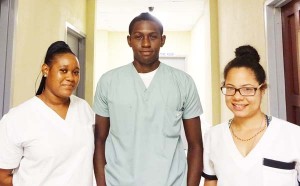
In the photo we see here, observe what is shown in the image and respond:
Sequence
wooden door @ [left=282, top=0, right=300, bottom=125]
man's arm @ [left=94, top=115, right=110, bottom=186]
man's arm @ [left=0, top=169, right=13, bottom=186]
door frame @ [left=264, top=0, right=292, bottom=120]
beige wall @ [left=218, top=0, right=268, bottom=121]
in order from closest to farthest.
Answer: man's arm @ [left=0, top=169, right=13, bottom=186] < man's arm @ [left=94, top=115, right=110, bottom=186] < wooden door @ [left=282, top=0, right=300, bottom=125] < door frame @ [left=264, top=0, right=292, bottom=120] < beige wall @ [left=218, top=0, right=268, bottom=121]

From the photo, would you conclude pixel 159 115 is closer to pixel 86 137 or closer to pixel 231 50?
pixel 86 137

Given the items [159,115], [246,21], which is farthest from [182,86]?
[246,21]

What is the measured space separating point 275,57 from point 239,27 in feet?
2.64

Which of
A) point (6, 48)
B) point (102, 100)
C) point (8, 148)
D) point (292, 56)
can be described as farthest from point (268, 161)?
point (6, 48)

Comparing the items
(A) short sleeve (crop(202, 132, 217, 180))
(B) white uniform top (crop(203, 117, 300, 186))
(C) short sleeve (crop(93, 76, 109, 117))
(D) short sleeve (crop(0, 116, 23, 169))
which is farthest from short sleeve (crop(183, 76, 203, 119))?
(D) short sleeve (crop(0, 116, 23, 169))

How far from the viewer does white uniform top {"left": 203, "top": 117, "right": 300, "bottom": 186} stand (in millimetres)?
897

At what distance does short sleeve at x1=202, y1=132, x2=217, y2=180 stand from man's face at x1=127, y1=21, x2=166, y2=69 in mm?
417

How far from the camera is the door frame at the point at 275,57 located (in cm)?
184

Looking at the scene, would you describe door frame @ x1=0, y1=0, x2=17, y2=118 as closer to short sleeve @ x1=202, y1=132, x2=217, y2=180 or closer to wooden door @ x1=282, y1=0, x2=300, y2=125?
short sleeve @ x1=202, y1=132, x2=217, y2=180

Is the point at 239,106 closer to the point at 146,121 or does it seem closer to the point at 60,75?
the point at 146,121

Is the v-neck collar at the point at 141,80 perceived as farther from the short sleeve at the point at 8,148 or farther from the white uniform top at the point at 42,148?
the short sleeve at the point at 8,148

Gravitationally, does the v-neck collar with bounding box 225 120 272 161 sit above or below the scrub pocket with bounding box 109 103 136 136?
below

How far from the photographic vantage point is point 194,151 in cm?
Answer: 112

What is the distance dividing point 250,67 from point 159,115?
15.8 inches
